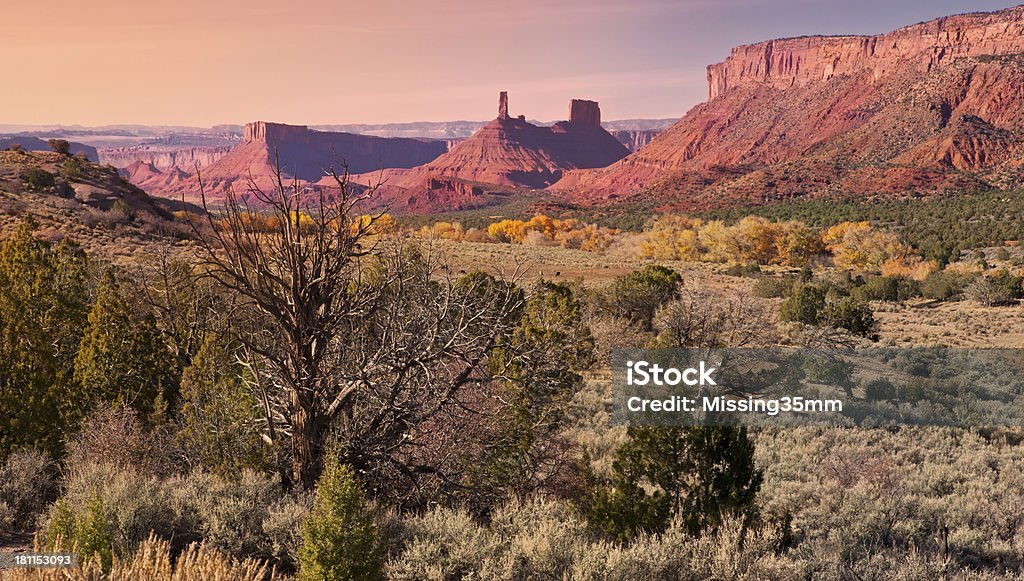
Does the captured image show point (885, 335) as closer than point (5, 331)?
No

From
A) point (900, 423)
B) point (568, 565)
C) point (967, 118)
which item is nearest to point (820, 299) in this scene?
point (900, 423)

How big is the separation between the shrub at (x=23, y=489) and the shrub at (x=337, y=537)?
15.2 ft

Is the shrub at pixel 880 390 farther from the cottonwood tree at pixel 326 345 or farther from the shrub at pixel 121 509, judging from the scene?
the shrub at pixel 121 509

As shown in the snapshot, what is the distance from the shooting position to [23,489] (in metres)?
8.28

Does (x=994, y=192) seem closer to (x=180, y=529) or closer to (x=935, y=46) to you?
(x=935, y=46)

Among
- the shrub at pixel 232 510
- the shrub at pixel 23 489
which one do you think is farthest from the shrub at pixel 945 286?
the shrub at pixel 23 489

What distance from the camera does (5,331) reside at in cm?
1016

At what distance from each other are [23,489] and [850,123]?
5538 inches

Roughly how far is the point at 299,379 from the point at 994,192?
9000 cm

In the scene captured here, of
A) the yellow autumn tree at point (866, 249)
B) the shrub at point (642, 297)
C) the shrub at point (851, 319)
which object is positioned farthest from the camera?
the yellow autumn tree at point (866, 249)

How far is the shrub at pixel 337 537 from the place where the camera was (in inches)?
→ 213

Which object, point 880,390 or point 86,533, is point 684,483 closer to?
point 86,533

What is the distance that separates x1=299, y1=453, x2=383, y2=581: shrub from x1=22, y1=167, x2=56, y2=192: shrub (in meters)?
48.1

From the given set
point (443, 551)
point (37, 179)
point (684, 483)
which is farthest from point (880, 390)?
point (37, 179)
